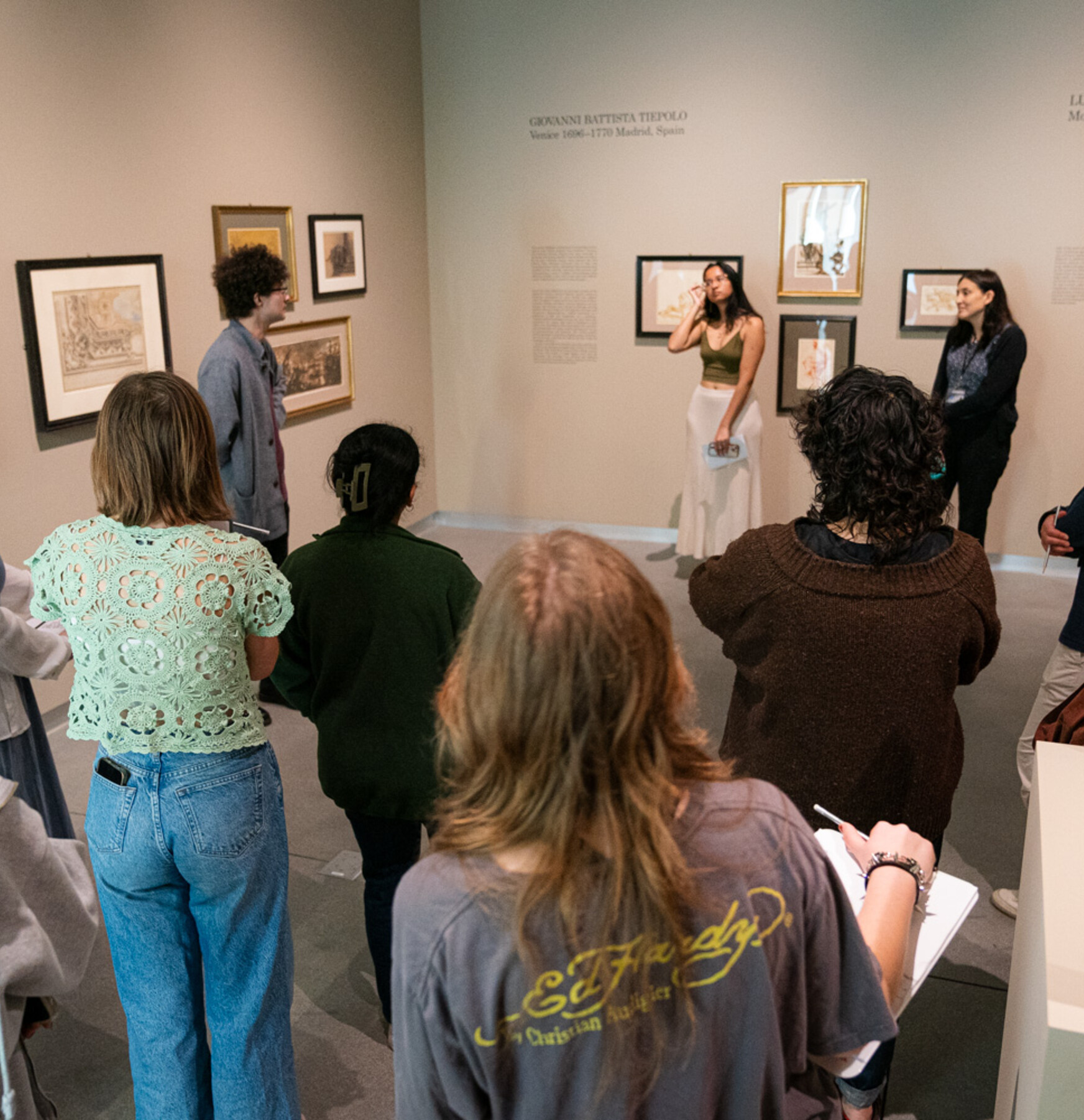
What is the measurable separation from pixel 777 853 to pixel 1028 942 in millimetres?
740

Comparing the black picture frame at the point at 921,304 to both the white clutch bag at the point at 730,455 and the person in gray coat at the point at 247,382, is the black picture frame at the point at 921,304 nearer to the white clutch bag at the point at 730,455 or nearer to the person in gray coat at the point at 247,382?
the white clutch bag at the point at 730,455

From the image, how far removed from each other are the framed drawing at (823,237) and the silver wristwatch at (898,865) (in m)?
5.67

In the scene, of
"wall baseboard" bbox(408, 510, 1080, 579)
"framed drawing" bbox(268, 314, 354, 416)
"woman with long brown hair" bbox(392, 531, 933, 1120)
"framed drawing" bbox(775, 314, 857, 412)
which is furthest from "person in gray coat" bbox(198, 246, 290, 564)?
"woman with long brown hair" bbox(392, 531, 933, 1120)

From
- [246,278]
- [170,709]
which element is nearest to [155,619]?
[170,709]

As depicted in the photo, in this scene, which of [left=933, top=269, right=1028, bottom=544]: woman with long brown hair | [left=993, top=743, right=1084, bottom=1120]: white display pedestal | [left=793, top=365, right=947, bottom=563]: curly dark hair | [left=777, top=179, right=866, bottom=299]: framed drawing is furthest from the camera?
[left=777, top=179, right=866, bottom=299]: framed drawing

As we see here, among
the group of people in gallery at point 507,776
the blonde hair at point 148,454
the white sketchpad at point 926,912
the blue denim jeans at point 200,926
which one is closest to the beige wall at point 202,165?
the group of people in gallery at point 507,776

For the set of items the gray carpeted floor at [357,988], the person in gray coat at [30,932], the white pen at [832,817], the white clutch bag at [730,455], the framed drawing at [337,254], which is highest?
the framed drawing at [337,254]

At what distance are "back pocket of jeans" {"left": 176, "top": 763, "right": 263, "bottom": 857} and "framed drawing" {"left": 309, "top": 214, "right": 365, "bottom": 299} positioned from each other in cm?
479

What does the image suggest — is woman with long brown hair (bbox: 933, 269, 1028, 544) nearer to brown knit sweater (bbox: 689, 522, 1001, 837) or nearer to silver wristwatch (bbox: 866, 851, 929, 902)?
brown knit sweater (bbox: 689, 522, 1001, 837)

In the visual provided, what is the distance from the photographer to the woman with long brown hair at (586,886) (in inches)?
41.6

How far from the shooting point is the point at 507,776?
3.56 ft

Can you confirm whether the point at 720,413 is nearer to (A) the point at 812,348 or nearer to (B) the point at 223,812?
(A) the point at 812,348

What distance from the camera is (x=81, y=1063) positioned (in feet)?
9.09

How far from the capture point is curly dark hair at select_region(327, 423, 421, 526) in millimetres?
2412
